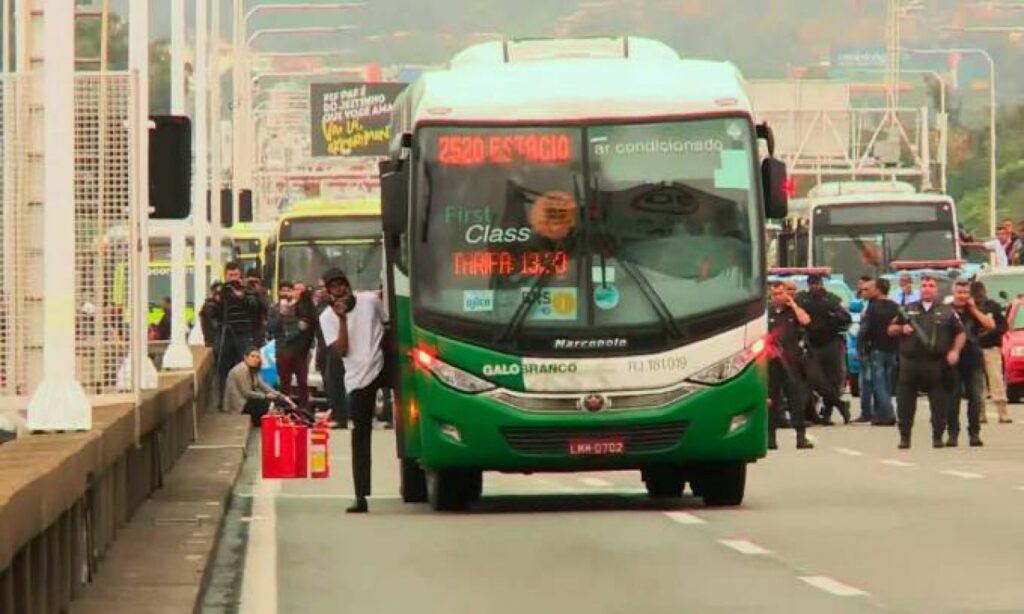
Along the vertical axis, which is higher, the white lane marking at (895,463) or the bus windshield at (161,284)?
the bus windshield at (161,284)

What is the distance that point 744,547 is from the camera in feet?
63.4

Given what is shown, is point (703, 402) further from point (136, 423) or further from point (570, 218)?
point (136, 423)

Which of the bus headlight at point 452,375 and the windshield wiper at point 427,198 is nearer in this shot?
the bus headlight at point 452,375

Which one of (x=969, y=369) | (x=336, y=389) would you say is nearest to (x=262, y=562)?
(x=969, y=369)

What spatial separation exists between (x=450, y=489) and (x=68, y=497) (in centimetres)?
1016

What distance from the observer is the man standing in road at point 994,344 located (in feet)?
132

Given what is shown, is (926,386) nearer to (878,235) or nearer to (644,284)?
(644,284)

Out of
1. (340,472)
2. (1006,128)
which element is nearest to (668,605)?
(340,472)

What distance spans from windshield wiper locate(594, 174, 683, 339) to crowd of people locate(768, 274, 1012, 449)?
1069cm

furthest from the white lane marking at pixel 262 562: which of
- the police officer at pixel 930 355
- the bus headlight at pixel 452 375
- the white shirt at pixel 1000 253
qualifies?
the white shirt at pixel 1000 253

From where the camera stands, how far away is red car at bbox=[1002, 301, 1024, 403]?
4731cm

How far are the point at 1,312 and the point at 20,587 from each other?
721 centimetres

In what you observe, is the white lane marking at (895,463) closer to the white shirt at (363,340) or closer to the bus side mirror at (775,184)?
the bus side mirror at (775,184)

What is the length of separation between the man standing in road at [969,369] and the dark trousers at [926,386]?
0.13m
